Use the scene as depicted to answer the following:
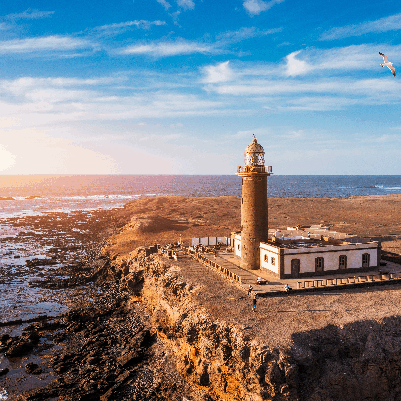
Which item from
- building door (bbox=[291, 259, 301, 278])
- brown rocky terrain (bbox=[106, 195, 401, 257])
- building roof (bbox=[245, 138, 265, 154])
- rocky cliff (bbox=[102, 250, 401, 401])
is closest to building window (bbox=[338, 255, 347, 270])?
building door (bbox=[291, 259, 301, 278])

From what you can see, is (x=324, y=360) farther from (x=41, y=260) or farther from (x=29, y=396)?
(x=41, y=260)

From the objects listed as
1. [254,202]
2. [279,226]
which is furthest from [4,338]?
[279,226]

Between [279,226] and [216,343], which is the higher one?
[279,226]

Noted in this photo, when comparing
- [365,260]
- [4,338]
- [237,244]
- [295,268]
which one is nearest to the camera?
[4,338]

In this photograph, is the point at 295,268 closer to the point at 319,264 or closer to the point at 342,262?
the point at 319,264

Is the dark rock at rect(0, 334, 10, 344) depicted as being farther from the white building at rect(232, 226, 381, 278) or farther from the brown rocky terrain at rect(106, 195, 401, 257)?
the brown rocky terrain at rect(106, 195, 401, 257)

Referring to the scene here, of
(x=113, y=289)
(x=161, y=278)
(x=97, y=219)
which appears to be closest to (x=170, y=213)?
(x=97, y=219)

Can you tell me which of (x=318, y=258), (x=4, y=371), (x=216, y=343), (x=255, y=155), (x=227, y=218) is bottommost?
(x=4, y=371)
